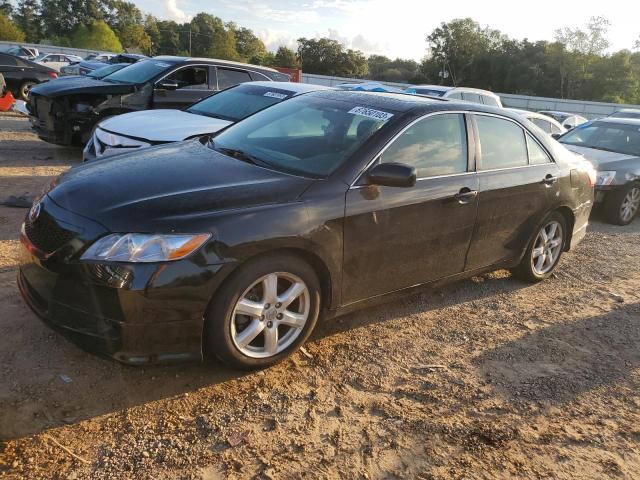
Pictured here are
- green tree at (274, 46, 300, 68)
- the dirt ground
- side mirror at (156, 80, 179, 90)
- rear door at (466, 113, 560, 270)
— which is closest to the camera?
the dirt ground

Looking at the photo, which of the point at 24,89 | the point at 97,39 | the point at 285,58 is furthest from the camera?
the point at 285,58

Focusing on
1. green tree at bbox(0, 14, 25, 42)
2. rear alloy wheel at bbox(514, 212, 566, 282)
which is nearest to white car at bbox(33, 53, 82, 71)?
rear alloy wheel at bbox(514, 212, 566, 282)

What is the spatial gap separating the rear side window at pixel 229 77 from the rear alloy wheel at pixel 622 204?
6.14 m

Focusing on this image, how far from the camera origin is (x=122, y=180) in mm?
3195

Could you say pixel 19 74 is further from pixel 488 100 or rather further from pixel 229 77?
pixel 488 100

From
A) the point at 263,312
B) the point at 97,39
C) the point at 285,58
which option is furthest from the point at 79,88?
the point at 285,58

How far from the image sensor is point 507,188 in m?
4.37

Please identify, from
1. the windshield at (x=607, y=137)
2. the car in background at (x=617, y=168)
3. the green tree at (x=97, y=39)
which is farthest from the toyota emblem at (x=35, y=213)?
the green tree at (x=97, y=39)

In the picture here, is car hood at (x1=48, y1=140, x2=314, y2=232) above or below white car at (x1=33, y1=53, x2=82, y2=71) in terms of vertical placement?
below

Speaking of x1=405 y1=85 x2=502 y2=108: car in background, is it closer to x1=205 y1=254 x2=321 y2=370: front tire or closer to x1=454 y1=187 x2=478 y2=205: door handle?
x1=454 y1=187 x2=478 y2=205: door handle

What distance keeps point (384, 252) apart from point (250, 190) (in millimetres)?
1016

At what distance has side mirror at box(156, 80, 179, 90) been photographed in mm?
8641

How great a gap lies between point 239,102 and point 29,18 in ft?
318

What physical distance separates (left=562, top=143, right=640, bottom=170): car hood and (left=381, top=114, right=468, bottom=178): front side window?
507cm
